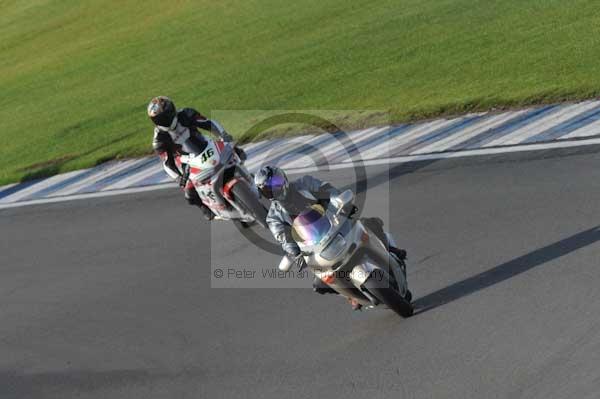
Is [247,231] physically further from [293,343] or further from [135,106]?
[135,106]

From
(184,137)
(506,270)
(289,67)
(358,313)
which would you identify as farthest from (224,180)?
(289,67)

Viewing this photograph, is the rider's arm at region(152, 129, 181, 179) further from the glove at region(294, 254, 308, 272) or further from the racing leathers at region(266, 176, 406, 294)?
the glove at region(294, 254, 308, 272)

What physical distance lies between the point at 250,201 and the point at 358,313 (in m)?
3.18

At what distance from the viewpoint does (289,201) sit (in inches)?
373

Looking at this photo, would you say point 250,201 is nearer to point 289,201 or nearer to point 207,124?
point 207,124

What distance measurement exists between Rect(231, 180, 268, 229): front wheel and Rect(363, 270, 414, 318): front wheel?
371 cm

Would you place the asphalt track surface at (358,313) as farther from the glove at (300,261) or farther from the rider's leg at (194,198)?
the glove at (300,261)

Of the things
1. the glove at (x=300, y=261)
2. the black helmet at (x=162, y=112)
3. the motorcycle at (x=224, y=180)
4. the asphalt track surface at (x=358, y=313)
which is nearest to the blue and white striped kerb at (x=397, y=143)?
the asphalt track surface at (x=358, y=313)

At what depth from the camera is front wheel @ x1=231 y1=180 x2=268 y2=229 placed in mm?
13000

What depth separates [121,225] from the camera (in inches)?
611

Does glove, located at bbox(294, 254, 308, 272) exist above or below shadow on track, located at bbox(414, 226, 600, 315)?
above

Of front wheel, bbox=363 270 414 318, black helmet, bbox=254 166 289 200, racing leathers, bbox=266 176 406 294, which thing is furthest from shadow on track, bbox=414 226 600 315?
black helmet, bbox=254 166 289 200

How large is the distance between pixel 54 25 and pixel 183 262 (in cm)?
2797

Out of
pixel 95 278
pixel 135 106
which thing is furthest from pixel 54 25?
pixel 95 278
